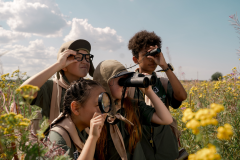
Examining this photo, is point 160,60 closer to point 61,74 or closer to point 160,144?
point 160,144

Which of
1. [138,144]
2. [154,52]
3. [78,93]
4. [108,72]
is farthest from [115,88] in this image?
[154,52]

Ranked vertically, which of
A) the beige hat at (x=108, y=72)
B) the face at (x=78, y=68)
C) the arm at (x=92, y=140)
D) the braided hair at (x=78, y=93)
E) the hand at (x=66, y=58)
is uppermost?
the hand at (x=66, y=58)

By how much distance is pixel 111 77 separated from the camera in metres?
1.50

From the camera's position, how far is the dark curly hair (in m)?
2.34

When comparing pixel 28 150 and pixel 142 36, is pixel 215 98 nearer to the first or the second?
pixel 142 36

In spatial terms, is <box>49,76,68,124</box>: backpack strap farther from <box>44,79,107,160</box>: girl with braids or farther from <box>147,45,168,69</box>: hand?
<box>147,45,168,69</box>: hand

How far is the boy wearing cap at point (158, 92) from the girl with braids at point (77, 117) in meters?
0.63

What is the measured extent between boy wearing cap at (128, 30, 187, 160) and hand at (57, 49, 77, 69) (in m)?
0.68

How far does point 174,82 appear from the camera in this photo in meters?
1.98

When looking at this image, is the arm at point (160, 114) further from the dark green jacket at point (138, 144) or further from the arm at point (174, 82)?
the arm at point (174, 82)

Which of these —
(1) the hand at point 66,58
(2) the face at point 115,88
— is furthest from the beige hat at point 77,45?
(2) the face at point 115,88

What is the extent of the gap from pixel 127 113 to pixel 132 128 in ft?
0.44

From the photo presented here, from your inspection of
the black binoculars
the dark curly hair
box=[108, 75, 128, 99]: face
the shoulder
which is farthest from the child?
the dark curly hair

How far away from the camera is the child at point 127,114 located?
1.45 meters
